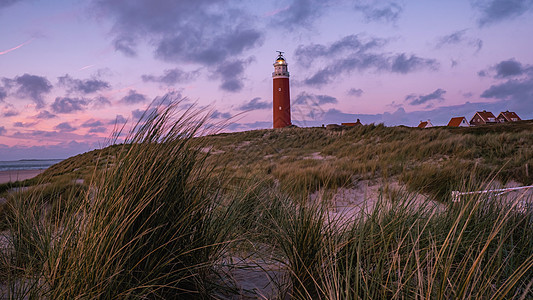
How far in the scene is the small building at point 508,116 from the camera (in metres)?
47.6

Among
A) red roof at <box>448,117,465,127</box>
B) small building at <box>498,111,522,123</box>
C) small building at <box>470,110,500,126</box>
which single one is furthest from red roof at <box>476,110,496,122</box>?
red roof at <box>448,117,465,127</box>

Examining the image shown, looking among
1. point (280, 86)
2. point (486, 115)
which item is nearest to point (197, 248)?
point (280, 86)

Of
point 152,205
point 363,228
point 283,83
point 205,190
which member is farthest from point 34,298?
point 283,83

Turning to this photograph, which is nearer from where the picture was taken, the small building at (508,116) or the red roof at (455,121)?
the small building at (508,116)

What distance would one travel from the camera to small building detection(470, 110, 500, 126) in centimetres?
4906

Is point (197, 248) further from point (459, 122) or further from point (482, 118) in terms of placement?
point (482, 118)

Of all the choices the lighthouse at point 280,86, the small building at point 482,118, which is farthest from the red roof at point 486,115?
the lighthouse at point 280,86

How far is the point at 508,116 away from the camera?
159 ft

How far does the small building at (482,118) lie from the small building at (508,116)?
866mm

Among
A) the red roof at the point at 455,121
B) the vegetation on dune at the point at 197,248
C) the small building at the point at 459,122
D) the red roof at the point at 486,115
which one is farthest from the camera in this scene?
the red roof at the point at 486,115

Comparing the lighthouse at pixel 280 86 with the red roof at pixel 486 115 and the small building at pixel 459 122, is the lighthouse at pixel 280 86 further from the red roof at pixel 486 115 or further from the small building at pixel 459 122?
the red roof at pixel 486 115

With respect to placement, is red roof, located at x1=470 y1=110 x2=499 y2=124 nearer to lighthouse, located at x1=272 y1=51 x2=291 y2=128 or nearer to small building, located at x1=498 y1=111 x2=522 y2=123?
small building, located at x1=498 y1=111 x2=522 y2=123

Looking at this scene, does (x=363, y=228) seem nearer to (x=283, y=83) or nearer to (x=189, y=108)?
(x=189, y=108)

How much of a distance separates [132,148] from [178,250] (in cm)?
57
